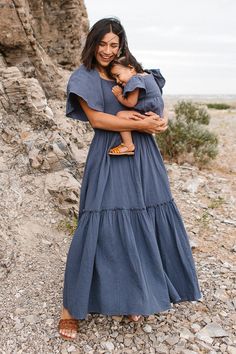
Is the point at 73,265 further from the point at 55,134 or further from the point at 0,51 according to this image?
the point at 0,51

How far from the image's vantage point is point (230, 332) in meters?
3.66

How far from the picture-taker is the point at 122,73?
132 inches

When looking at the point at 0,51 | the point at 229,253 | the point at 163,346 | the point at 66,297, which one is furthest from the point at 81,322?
the point at 0,51

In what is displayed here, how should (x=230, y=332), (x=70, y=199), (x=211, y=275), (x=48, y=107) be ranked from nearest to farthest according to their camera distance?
(x=230, y=332), (x=211, y=275), (x=70, y=199), (x=48, y=107)

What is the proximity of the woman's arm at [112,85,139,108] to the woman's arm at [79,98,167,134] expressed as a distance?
8 centimetres

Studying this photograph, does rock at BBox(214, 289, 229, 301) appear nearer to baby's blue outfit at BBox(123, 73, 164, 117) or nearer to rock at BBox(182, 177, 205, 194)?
baby's blue outfit at BBox(123, 73, 164, 117)

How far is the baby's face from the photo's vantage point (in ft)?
10.9

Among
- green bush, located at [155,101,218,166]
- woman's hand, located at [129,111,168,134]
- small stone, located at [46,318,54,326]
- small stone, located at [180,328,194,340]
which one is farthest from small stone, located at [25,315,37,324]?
green bush, located at [155,101,218,166]

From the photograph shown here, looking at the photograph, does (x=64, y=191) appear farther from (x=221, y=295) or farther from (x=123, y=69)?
(x=123, y=69)

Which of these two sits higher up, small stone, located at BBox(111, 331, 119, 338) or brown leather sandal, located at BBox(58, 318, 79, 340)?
brown leather sandal, located at BBox(58, 318, 79, 340)

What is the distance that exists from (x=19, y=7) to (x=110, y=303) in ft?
14.1

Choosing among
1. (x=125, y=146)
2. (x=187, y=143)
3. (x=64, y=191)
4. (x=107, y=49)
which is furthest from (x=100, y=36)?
(x=187, y=143)

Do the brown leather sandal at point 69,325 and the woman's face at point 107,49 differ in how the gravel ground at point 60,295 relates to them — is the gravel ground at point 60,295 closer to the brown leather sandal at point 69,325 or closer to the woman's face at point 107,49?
the brown leather sandal at point 69,325

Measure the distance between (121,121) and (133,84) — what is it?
287 millimetres
